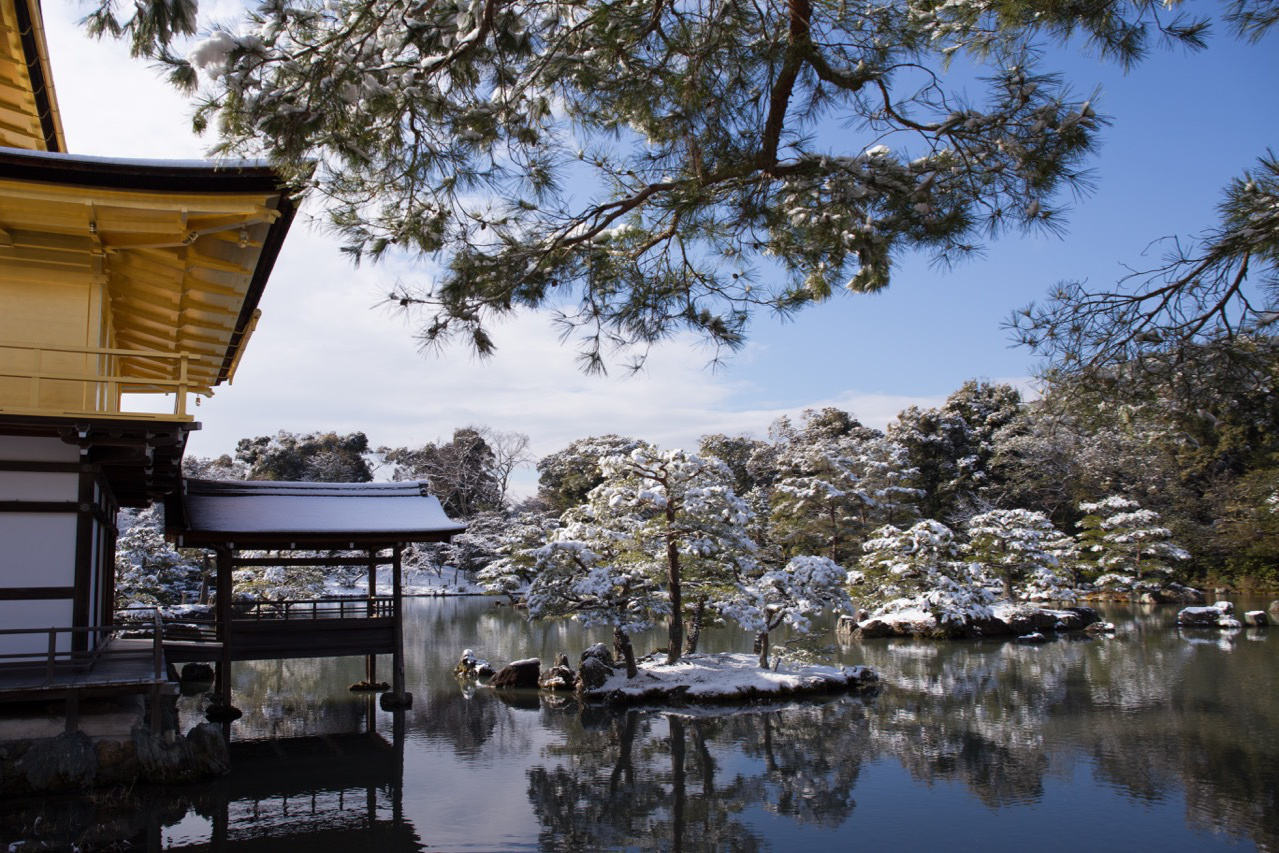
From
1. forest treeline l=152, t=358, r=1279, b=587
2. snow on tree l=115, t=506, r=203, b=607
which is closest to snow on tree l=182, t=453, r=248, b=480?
forest treeline l=152, t=358, r=1279, b=587

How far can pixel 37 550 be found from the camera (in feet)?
19.8

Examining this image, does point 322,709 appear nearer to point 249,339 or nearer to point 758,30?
point 249,339

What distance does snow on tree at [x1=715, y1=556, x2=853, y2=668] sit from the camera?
412 inches

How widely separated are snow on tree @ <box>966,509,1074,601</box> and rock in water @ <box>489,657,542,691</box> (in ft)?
33.7

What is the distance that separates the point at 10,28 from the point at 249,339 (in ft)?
10.4

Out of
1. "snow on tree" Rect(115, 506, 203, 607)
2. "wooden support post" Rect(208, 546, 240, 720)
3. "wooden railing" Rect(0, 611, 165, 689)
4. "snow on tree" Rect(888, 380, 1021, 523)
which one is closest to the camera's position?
"wooden railing" Rect(0, 611, 165, 689)

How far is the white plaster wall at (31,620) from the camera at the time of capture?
5.89m

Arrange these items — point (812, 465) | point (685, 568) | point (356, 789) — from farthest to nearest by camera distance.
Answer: point (812, 465) → point (685, 568) → point (356, 789)

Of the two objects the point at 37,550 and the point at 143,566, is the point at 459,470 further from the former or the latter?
the point at 37,550

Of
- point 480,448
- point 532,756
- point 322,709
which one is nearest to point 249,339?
point 322,709

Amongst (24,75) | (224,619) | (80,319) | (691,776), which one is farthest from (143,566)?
(691,776)

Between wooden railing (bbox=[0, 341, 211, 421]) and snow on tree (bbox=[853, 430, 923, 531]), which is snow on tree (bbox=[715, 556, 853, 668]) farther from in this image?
snow on tree (bbox=[853, 430, 923, 531])

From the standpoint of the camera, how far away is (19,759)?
5484mm

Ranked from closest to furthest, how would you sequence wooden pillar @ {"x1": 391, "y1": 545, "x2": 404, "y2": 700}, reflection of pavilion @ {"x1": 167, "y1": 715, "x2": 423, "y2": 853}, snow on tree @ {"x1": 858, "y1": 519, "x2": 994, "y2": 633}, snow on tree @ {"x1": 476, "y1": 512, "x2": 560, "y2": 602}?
reflection of pavilion @ {"x1": 167, "y1": 715, "x2": 423, "y2": 853}, wooden pillar @ {"x1": 391, "y1": 545, "x2": 404, "y2": 700}, snow on tree @ {"x1": 858, "y1": 519, "x2": 994, "y2": 633}, snow on tree @ {"x1": 476, "y1": 512, "x2": 560, "y2": 602}
